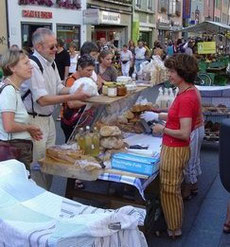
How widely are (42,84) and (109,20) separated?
1997cm

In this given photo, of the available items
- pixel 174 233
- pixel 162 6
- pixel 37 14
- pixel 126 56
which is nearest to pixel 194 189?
pixel 174 233

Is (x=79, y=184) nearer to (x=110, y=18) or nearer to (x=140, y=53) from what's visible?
(x=140, y=53)

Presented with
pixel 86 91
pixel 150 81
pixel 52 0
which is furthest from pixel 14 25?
pixel 86 91

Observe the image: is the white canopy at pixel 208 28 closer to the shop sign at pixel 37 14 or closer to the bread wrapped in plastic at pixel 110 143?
the shop sign at pixel 37 14

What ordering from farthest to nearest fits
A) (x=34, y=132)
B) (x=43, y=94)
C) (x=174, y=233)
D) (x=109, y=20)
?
1. (x=109, y=20)
2. (x=174, y=233)
3. (x=43, y=94)
4. (x=34, y=132)

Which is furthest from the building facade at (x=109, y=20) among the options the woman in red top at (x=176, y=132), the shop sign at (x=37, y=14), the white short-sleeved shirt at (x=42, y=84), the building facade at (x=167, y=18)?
the woman in red top at (x=176, y=132)

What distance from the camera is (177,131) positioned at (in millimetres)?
2953

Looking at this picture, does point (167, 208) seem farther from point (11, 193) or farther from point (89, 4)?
point (89, 4)

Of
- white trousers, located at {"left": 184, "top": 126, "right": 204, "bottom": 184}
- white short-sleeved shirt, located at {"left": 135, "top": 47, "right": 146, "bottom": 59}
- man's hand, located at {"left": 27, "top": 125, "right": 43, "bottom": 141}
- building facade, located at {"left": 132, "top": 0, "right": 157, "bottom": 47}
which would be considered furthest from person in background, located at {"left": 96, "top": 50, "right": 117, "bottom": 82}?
building facade, located at {"left": 132, "top": 0, "right": 157, "bottom": 47}

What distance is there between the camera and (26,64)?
2781 millimetres

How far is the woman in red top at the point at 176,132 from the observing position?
2.96m

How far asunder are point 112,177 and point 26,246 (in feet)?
3.72

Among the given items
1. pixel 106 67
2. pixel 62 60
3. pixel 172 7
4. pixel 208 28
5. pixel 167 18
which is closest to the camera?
pixel 106 67

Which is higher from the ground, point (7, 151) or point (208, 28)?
point (208, 28)
